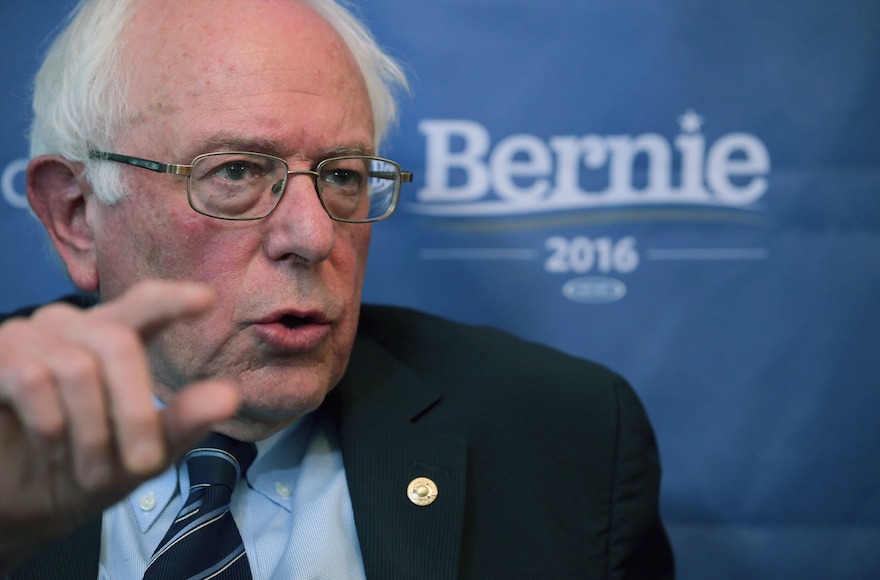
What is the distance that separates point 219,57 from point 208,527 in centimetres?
74

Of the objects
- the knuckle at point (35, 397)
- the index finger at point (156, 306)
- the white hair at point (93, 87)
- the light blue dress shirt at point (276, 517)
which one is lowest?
the light blue dress shirt at point (276, 517)

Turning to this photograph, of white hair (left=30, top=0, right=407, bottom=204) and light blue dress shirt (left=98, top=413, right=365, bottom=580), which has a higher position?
white hair (left=30, top=0, right=407, bottom=204)

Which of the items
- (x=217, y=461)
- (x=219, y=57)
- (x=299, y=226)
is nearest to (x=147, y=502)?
(x=217, y=461)

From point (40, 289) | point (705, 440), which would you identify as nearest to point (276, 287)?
point (40, 289)

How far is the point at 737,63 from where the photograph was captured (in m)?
1.70

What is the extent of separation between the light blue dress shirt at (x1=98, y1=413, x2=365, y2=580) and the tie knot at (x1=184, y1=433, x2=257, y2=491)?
47 millimetres

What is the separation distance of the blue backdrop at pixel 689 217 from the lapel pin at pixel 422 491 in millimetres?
609

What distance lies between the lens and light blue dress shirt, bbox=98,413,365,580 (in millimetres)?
1146

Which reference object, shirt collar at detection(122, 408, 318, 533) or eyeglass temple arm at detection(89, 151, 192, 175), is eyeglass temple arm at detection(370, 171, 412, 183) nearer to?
eyeglass temple arm at detection(89, 151, 192, 175)

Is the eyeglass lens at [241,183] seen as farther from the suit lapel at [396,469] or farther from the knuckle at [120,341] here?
the knuckle at [120,341]

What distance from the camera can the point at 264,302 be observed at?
3.66 feet

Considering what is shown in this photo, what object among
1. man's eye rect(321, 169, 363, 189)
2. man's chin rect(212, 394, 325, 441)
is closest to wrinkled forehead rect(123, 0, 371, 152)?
man's eye rect(321, 169, 363, 189)

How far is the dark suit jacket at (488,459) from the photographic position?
1.22 meters

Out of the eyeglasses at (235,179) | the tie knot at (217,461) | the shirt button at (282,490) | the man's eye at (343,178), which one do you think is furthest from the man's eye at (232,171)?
the shirt button at (282,490)
